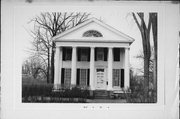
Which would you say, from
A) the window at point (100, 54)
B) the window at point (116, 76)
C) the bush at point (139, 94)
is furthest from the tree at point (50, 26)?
the bush at point (139, 94)

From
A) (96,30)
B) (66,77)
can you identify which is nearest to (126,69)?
(96,30)

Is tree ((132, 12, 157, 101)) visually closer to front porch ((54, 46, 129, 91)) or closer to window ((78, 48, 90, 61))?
front porch ((54, 46, 129, 91))

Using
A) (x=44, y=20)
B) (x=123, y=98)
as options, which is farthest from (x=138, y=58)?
(x=44, y=20)

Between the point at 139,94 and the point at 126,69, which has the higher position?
the point at 126,69

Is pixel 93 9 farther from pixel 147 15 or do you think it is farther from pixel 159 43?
pixel 159 43

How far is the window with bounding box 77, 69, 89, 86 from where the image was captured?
518 centimetres

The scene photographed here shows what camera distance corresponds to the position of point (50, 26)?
521 cm

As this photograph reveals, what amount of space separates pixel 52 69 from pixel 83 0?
4.76 ft

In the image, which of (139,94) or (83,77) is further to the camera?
(139,94)

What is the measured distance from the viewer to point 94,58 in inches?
206

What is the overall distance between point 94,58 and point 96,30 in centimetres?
54

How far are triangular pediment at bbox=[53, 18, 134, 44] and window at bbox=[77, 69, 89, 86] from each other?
23.9 inches

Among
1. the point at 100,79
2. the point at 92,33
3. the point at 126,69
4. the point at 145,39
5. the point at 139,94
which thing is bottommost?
the point at 139,94

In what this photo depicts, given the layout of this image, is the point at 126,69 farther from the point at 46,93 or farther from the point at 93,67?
the point at 46,93
